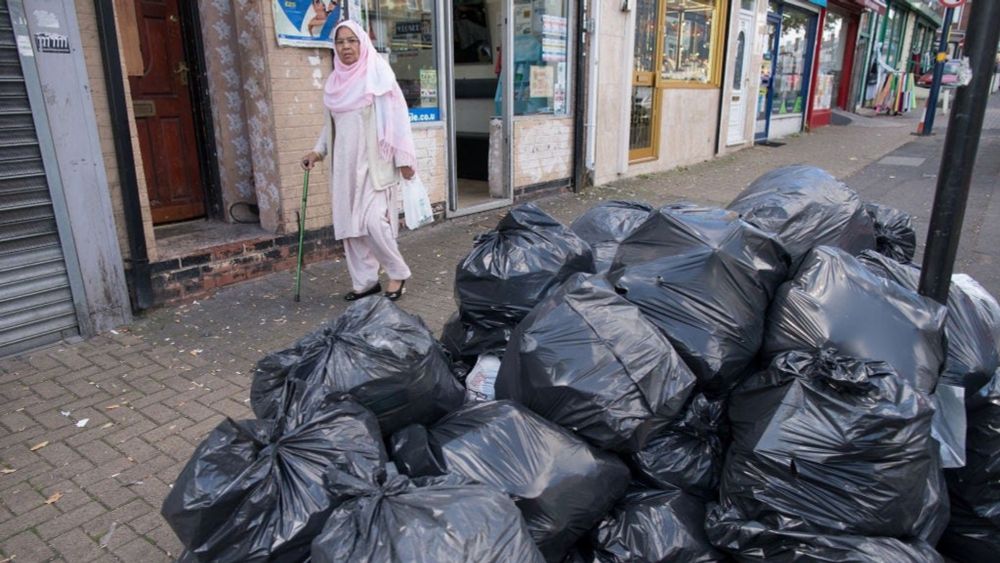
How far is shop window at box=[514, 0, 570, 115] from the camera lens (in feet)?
25.0

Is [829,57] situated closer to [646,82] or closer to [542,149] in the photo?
[646,82]

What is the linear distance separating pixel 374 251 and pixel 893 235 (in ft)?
10.3

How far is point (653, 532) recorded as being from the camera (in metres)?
2.06

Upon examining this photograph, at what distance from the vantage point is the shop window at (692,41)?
1034 centimetres

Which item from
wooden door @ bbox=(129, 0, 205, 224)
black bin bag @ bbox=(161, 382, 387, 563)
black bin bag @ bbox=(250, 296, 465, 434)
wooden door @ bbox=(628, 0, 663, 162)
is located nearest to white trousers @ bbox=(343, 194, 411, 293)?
wooden door @ bbox=(129, 0, 205, 224)

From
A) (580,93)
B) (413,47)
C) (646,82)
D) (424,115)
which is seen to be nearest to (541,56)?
(580,93)

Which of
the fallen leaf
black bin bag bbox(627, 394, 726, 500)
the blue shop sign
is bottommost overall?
the fallen leaf

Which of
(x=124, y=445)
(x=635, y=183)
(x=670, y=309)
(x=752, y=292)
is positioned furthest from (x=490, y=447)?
(x=635, y=183)

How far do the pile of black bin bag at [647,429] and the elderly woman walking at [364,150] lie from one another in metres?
2.01

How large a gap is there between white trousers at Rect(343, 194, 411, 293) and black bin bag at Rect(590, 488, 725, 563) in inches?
112

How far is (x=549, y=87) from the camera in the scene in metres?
8.09

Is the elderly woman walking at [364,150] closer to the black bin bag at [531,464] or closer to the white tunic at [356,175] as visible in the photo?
the white tunic at [356,175]

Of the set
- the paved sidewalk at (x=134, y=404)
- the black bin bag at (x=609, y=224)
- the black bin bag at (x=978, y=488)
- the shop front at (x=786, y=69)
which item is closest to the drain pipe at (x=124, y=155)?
the paved sidewalk at (x=134, y=404)

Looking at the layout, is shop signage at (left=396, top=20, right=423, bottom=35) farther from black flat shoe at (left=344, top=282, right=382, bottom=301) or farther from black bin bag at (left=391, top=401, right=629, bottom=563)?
black bin bag at (left=391, top=401, right=629, bottom=563)
